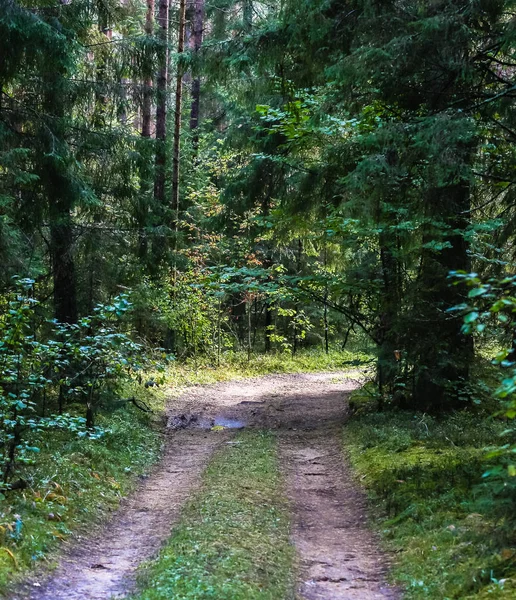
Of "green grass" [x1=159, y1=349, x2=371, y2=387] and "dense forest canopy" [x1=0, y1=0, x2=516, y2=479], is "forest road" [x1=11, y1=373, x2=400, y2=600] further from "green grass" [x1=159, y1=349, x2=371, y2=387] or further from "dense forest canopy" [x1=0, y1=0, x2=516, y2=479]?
"green grass" [x1=159, y1=349, x2=371, y2=387]

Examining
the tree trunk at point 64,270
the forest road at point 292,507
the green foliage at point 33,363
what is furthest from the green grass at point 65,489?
the tree trunk at point 64,270

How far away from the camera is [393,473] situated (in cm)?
841

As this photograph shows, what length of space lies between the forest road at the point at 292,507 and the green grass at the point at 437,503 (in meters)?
0.31

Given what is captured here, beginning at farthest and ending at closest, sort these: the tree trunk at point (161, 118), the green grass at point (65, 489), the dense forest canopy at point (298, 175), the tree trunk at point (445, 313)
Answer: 1. the tree trunk at point (161, 118)
2. the tree trunk at point (445, 313)
3. the dense forest canopy at point (298, 175)
4. the green grass at point (65, 489)

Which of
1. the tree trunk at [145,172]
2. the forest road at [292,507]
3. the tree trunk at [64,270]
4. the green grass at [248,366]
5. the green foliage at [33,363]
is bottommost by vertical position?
the forest road at [292,507]

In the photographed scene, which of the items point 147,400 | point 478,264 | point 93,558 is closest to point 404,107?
point 478,264

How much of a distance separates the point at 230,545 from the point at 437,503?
2.67 meters

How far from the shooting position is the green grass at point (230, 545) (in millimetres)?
4997

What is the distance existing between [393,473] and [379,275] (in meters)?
5.10

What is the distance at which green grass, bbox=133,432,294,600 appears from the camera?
16.4 ft

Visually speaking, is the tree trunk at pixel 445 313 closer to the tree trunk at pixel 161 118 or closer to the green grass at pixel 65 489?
the green grass at pixel 65 489

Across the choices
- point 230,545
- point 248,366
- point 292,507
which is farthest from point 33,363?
point 248,366

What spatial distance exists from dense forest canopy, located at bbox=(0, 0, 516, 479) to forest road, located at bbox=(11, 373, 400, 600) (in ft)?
5.60

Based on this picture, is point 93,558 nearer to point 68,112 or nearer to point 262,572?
point 262,572
